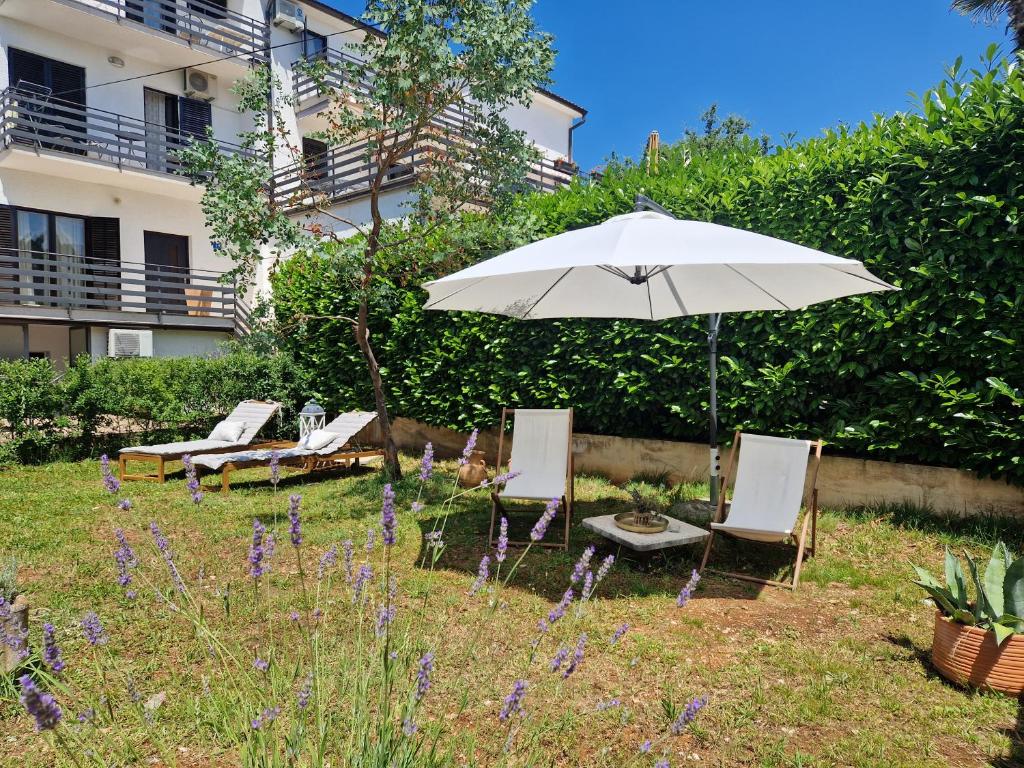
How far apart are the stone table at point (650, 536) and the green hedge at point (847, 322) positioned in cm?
208

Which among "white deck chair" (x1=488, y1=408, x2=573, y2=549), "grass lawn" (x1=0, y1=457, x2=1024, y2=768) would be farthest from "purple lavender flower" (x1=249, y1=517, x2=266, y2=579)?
"white deck chair" (x1=488, y1=408, x2=573, y2=549)

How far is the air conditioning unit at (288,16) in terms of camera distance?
17328mm

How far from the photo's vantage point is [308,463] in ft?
25.9

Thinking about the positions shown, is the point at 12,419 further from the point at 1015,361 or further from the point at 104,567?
the point at 1015,361

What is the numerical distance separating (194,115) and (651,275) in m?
17.2

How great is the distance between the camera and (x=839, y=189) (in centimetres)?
589

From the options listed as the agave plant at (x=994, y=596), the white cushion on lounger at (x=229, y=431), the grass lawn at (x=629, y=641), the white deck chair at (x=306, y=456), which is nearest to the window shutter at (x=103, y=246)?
the white cushion on lounger at (x=229, y=431)

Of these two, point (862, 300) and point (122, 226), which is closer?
point (862, 300)

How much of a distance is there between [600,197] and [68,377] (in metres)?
8.34

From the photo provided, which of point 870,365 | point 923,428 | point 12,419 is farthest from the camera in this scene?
point 12,419

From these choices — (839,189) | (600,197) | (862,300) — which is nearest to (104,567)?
(600,197)

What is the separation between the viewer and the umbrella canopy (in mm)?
3738

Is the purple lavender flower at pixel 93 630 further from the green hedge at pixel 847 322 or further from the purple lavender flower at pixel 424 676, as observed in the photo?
the green hedge at pixel 847 322

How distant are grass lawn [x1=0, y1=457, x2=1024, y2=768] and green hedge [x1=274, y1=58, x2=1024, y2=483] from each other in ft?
3.63
